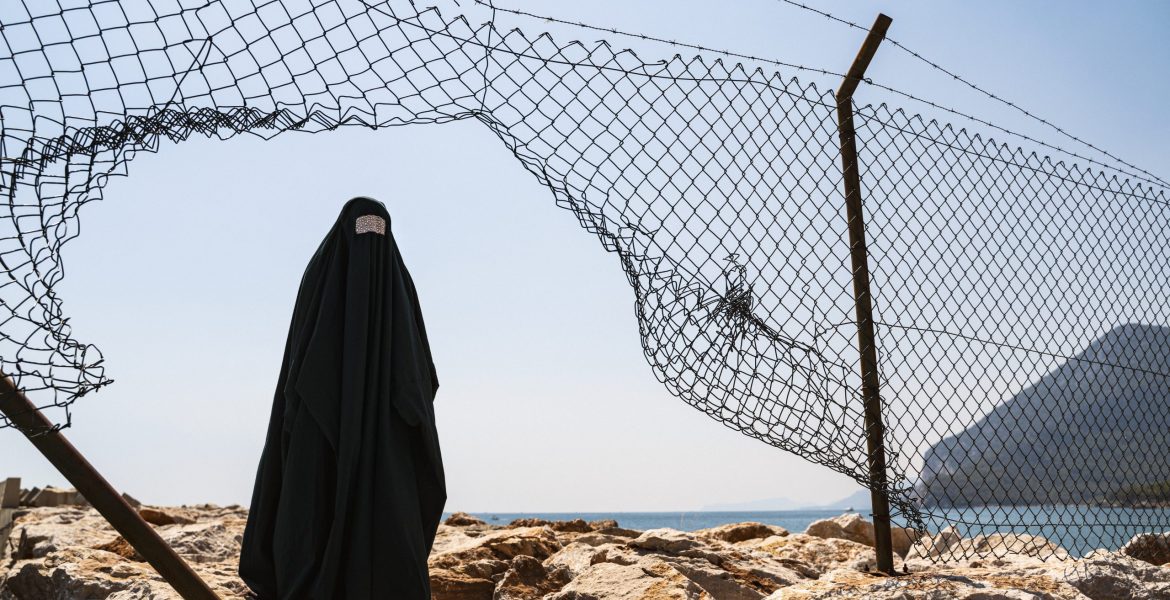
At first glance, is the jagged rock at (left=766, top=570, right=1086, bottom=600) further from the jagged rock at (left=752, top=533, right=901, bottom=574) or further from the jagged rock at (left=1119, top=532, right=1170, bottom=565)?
the jagged rock at (left=1119, top=532, right=1170, bottom=565)

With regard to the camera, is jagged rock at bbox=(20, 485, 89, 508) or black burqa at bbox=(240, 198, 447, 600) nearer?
black burqa at bbox=(240, 198, 447, 600)

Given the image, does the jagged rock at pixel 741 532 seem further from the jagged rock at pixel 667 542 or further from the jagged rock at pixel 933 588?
the jagged rock at pixel 933 588

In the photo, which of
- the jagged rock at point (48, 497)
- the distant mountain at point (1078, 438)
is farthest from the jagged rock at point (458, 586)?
the jagged rock at point (48, 497)

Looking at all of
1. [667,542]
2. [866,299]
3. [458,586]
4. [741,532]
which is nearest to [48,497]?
[741,532]

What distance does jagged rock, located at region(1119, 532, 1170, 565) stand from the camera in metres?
4.64

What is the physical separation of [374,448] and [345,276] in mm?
596

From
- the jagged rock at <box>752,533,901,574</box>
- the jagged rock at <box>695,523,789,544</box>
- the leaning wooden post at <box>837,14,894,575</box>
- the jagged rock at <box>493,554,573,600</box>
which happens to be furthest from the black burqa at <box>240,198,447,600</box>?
the jagged rock at <box>695,523,789,544</box>

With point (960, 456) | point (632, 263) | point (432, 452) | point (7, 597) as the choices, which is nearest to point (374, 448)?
point (432, 452)

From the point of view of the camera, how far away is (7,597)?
3.80 m

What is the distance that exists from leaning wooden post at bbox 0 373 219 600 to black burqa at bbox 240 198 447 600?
273mm

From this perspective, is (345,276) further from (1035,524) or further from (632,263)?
(1035,524)

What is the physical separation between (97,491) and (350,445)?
69 centimetres

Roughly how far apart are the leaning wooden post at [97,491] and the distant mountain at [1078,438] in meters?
2.66

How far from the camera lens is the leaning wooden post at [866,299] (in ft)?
11.2
